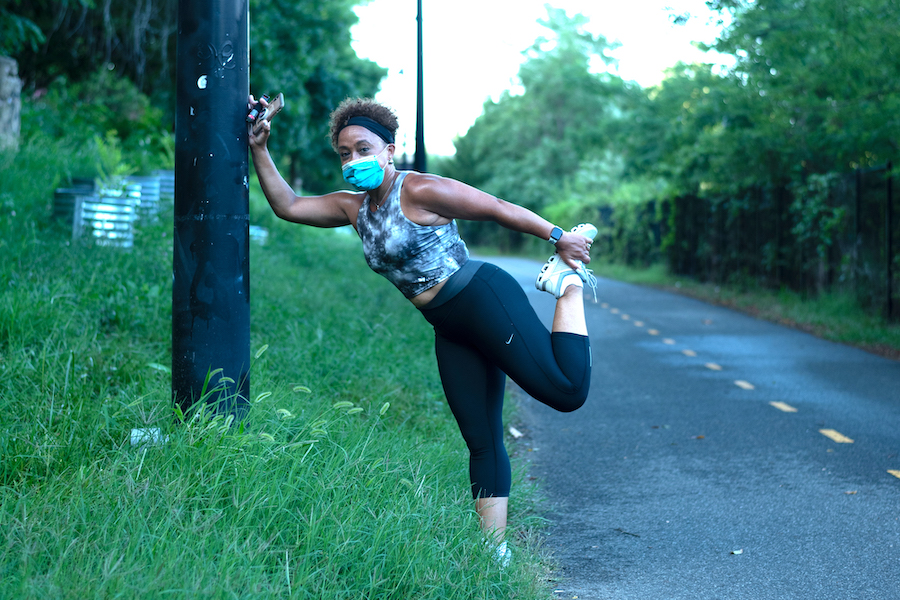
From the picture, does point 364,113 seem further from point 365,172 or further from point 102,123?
point 102,123

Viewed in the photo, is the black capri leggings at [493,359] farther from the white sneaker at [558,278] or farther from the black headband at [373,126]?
the black headband at [373,126]

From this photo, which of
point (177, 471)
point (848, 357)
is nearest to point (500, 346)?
point (177, 471)

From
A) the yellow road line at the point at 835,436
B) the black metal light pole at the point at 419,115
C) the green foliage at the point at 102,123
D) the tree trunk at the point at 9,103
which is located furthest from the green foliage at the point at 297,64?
the yellow road line at the point at 835,436

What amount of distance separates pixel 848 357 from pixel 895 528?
20.1ft

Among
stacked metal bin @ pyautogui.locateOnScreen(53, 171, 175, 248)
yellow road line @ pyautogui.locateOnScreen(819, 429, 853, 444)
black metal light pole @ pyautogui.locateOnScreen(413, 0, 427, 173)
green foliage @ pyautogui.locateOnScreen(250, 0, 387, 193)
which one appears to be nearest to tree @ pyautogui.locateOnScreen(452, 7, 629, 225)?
green foliage @ pyautogui.locateOnScreen(250, 0, 387, 193)

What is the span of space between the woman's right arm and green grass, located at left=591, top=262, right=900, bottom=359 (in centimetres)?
819

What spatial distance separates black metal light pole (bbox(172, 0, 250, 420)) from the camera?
3562mm

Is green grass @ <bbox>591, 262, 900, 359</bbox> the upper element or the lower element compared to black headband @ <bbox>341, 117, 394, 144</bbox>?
lower

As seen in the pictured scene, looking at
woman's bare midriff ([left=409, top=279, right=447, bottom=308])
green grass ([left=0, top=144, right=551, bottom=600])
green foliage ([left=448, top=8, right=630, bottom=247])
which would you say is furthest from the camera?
green foliage ([left=448, top=8, right=630, bottom=247])

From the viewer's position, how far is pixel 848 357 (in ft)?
32.7

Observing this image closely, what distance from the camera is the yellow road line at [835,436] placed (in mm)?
6121

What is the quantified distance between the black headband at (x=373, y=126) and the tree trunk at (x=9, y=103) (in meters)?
8.46

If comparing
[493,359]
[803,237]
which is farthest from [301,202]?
[803,237]

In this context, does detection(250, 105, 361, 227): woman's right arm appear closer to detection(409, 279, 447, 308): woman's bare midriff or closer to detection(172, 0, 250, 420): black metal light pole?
detection(172, 0, 250, 420): black metal light pole
